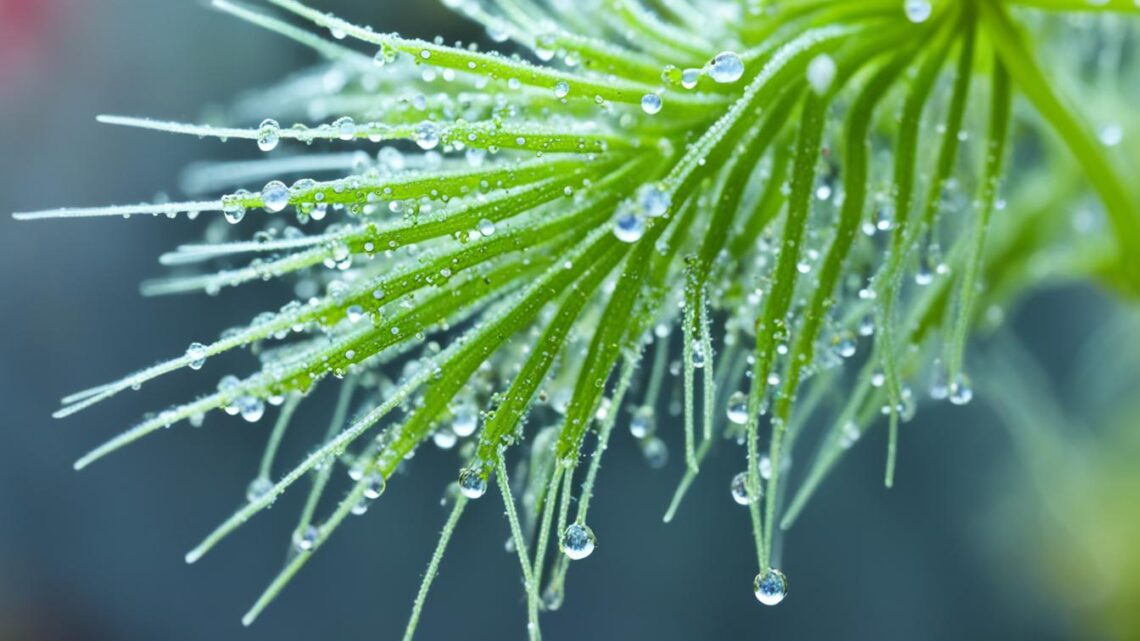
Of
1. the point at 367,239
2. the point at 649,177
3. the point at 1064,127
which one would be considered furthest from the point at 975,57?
the point at 367,239

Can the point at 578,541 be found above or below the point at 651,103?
below

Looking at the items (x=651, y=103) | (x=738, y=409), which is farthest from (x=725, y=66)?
(x=738, y=409)

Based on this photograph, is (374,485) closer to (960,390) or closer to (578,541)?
(578,541)

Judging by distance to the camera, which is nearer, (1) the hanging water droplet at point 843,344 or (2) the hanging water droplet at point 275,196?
(2) the hanging water droplet at point 275,196

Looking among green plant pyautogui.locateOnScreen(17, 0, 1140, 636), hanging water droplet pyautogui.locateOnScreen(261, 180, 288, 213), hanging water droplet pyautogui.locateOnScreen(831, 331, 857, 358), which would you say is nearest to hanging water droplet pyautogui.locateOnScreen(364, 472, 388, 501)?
green plant pyautogui.locateOnScreen(17, 0, 1140, 636)

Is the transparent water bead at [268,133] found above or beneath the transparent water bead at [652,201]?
beneath

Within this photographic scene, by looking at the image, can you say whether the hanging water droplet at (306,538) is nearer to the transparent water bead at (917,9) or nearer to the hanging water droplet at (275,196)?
the hanging water droplet at (275,196)

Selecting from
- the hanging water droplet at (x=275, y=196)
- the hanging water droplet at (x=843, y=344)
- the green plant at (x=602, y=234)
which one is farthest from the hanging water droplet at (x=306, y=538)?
the hanging water droplet at (x=843, y=344)
